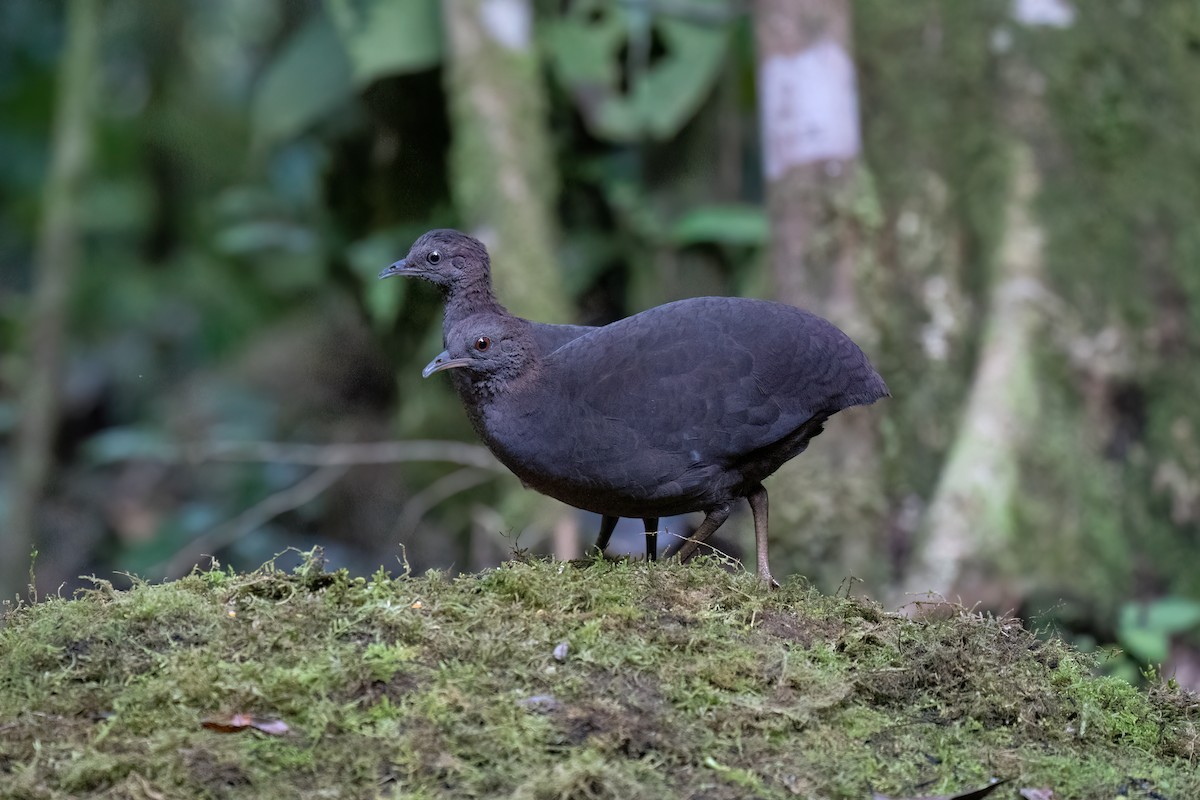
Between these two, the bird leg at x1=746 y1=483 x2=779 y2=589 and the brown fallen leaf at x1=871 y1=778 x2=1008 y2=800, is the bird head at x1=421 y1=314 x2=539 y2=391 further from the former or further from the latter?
the brown fallen leaf at x1=871 y1=778 x2=1008 y2=800

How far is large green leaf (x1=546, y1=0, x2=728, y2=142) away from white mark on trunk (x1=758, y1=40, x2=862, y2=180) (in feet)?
6.47

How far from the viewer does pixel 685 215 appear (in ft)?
31.4

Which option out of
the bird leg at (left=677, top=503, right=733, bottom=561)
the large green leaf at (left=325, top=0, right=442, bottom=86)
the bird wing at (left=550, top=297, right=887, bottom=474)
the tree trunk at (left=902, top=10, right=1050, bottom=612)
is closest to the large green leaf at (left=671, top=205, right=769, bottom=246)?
the tree trunk at (left=902, top=10, right=1050, bottom=612)

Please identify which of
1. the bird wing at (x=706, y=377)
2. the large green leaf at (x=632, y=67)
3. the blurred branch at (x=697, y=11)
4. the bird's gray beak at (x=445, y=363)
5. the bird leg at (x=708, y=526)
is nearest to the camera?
the bird's gray beak at (x=445, y=363)

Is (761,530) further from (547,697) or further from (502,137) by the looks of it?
(502,137)

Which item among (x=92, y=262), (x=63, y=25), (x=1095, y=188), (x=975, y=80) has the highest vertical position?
(x=63, y=25)

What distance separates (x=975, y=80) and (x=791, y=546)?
3273 millimetres

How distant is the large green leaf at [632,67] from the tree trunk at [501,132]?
0.50 m

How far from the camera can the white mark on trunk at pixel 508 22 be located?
28.4ft

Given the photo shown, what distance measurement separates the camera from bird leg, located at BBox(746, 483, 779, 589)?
4461 millimetres

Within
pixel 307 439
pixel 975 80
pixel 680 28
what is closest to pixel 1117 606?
pixel 975 80

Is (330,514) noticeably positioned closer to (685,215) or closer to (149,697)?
(685,215)

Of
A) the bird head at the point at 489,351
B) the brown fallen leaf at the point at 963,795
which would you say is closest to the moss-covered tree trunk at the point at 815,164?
the bird head at the point at 489,351

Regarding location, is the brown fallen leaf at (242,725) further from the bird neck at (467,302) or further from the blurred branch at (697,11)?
the blurred branch at (697,11)
